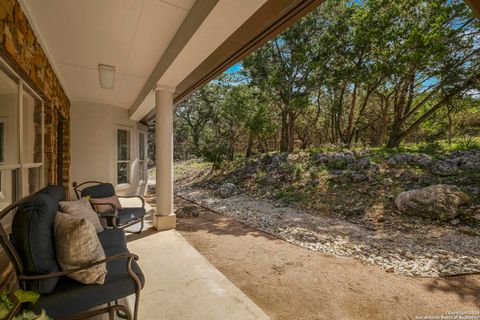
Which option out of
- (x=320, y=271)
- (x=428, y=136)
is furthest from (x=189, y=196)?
(x=428, y=136)

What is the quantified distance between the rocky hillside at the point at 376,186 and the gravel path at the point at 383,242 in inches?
12.6

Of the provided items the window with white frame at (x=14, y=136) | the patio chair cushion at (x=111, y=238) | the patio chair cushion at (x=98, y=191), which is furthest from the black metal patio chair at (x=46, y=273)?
the patio chair cushion at (x=98, y=191)

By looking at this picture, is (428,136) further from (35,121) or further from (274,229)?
(35,121)

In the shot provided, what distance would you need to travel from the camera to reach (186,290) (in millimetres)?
2084

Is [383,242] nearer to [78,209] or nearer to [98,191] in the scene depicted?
[78,209]

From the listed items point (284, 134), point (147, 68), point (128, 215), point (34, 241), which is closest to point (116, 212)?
point (128, 215)

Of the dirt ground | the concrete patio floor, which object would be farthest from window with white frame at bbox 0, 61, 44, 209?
the dirt ground

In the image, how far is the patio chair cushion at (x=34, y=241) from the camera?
Answer: 126 centimetres

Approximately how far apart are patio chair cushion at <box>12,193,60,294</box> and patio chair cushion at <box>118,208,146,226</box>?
1.81m

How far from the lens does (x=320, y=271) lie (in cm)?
259

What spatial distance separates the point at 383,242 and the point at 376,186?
7.43 feet

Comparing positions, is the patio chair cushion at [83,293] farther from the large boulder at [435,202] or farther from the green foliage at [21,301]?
the large boulder at [435,202]

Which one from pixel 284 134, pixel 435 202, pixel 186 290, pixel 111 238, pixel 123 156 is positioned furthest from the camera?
pixel 284 134

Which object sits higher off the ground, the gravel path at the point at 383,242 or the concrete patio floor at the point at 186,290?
the concrete patio floor at the point at 186,290
